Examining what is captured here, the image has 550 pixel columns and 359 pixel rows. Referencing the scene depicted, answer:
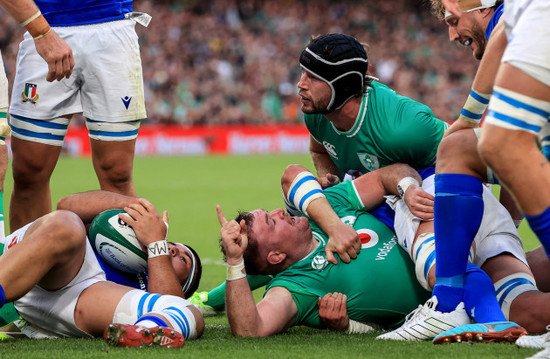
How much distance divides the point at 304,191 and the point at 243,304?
3.18ft

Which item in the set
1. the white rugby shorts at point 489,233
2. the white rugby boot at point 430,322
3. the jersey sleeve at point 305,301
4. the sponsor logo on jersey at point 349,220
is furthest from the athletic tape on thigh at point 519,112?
the sponsor logo on jersey at point 349,220

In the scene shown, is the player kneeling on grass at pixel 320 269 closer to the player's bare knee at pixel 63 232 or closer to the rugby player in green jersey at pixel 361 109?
the rugby player in green jersey at pixel 361 109

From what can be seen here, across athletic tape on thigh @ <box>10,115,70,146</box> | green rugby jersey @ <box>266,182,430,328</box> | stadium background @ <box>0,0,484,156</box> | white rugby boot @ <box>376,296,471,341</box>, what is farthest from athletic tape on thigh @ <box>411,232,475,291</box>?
stadium background @ <box>0,0,484,156</box>

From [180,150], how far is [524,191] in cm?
2344

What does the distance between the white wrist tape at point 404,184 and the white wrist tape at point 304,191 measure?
439mm

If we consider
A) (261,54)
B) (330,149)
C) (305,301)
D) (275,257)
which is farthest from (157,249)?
(261,54)

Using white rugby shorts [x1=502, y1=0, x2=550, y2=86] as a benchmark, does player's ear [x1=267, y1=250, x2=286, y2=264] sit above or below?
below

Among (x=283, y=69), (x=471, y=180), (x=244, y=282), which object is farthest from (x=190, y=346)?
(x=283, y=69)

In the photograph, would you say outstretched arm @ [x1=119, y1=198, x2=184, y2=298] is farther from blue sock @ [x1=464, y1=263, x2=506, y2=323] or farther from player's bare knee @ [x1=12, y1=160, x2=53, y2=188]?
player's bare knee @ [x1=12, y1=160, x2=53, y2=188]

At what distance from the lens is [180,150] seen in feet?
85.3

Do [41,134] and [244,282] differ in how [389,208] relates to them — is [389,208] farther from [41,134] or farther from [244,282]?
[41,134]

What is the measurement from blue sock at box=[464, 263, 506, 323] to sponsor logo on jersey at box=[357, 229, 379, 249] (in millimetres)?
764

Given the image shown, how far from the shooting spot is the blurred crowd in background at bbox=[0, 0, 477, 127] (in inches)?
1032

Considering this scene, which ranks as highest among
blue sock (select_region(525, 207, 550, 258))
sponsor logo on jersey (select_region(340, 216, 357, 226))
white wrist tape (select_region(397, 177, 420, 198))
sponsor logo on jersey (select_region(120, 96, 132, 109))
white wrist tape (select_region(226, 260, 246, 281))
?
blue sock (select_region(525, 207, 550, 258))
